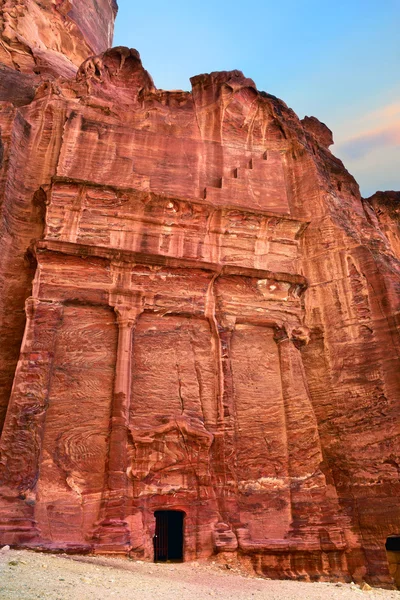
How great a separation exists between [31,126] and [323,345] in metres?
10.1

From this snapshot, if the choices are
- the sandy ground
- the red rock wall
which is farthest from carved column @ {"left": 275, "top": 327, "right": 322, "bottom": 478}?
the red rock wall

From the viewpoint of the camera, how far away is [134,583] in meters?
6.46

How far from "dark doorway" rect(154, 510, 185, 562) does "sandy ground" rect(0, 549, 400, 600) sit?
199 cm

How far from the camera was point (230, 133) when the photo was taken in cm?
1554

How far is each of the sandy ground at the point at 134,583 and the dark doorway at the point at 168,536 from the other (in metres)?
1.99

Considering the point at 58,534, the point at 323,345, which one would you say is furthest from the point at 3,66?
the point at 58,534

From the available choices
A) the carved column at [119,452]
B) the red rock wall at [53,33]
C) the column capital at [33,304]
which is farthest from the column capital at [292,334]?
the red rock wall at [53,33]

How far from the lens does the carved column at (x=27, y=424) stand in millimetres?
8609

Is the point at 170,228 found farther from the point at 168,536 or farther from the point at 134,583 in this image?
the point at 134,583

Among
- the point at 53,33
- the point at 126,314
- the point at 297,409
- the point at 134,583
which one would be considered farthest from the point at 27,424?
the point at 53,33

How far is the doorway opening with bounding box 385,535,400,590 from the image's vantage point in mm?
10453

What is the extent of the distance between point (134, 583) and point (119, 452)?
3.52 m

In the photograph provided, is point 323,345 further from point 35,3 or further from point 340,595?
point 35,3

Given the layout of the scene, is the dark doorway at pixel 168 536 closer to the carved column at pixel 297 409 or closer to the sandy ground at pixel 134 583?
the sandy ground at pixel 134 583
